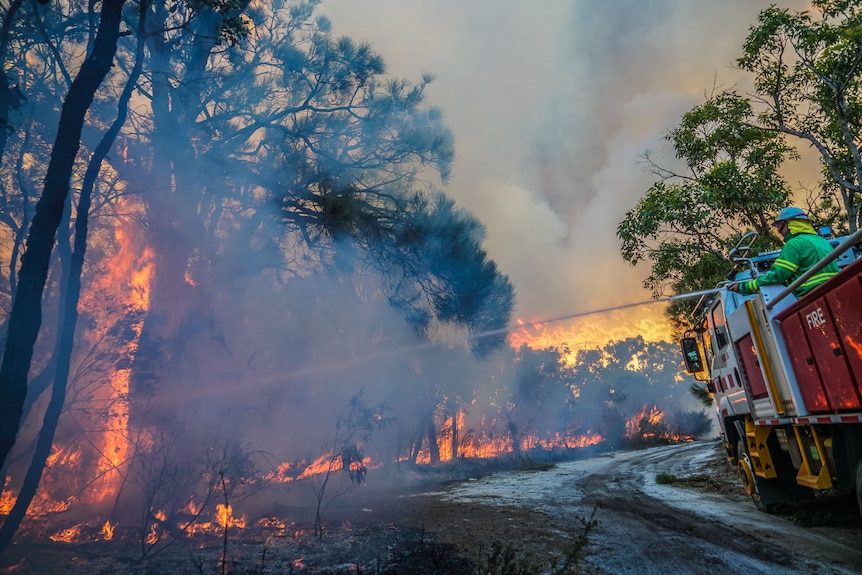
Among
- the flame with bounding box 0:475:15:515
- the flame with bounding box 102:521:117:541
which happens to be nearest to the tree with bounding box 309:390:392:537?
Result: the flame with bounding box 102:521:117:541

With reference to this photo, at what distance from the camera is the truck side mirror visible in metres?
7.94

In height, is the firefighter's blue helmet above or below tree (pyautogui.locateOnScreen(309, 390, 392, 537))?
above

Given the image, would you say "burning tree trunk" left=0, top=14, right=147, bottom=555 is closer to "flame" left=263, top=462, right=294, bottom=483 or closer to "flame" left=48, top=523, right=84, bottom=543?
"flame" left=48, top=523, right=84, bottom=543

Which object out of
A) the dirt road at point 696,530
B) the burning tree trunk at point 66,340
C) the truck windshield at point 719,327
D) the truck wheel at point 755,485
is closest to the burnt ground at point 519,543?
the dirt road at point 696,530

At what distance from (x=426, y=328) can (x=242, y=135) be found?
571cm

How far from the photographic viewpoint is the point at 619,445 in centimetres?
3130

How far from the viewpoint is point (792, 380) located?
436cm

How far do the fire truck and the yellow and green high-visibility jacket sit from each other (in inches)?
6.3

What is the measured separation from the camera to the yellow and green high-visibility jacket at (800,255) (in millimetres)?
4383

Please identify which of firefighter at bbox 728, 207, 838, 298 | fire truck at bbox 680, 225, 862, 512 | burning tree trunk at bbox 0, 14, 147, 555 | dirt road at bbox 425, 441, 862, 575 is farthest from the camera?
burning tree trunk at bbox 0, 14, 147, 555

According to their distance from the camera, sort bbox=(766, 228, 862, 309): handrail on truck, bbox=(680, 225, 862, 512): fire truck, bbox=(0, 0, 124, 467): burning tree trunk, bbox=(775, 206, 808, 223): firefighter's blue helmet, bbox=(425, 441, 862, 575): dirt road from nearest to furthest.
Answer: bbox=(766, 228, 862, 309): handrail on truck < bbox=(680, 225, 862, 512): fire truck < bbox=(0, 0, 124, 467): burning tree trunk < bbox=(425, 441, 862, 575): dirt road < bbox=(775, 206, 808, 223): firefighter's blue helmet

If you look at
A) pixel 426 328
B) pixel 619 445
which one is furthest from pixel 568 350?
pixel 426 328

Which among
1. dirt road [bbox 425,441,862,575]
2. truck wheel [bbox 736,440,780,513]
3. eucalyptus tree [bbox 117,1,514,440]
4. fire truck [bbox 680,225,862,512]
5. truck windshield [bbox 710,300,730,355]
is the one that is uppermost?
eucalyptus tree [bbox 117,1,514,440]

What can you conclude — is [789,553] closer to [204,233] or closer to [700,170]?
[700,170]
